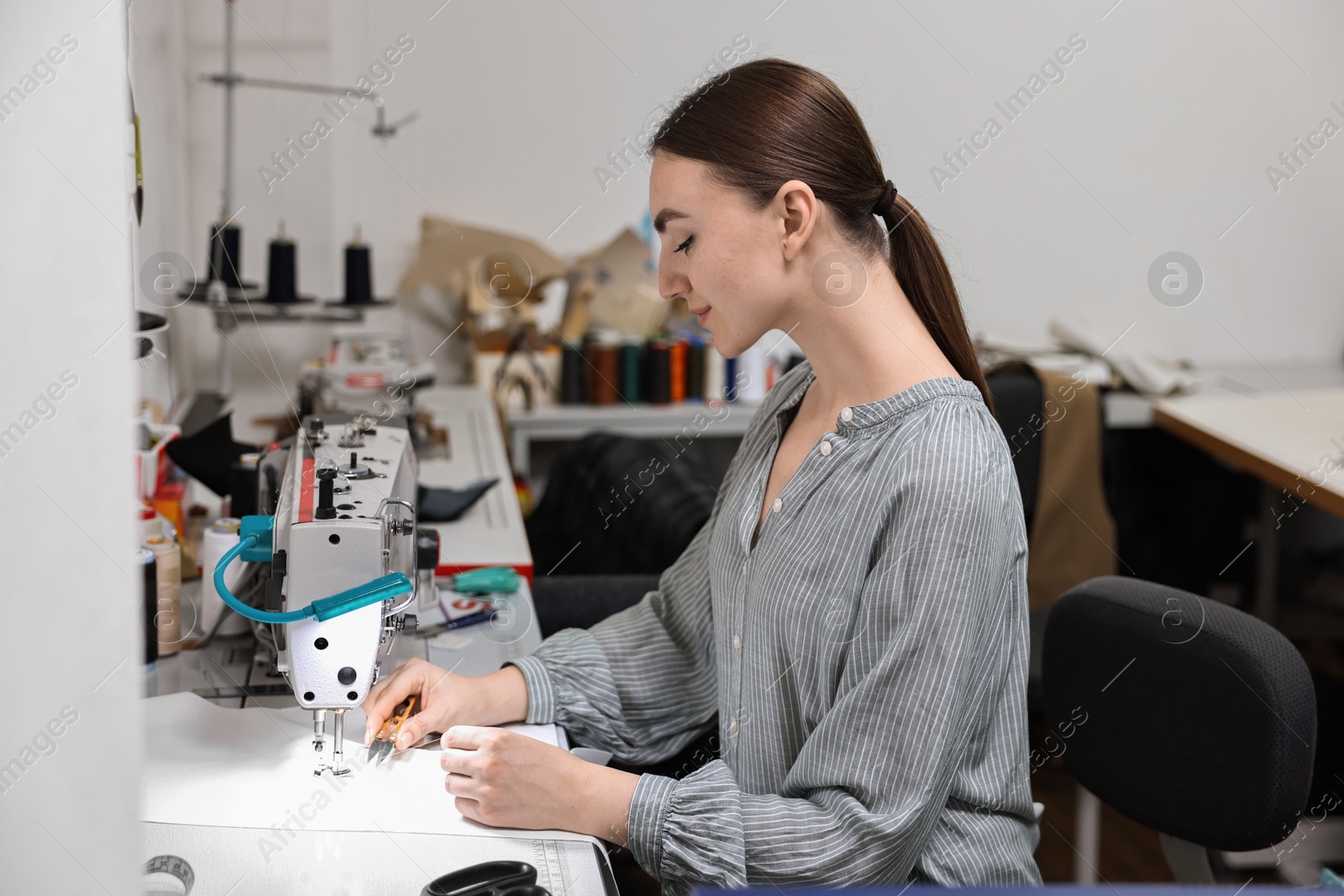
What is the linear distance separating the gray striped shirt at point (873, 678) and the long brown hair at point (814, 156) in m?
0.11

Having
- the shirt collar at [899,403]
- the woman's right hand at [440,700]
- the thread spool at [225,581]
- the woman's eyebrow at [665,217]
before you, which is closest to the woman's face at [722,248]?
the woman's eyebrow at [665,217]

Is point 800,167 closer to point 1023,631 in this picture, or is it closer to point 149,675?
point 1023,631

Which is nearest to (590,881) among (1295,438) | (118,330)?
(118,330)

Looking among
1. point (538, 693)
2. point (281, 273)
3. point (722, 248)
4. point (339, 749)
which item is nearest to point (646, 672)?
point (538, 693)

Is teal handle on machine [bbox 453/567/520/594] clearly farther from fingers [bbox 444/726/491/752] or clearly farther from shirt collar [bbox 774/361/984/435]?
shirt collar [bbox 774/361/984/435]

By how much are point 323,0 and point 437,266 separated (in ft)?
2.44

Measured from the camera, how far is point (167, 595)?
4.13ft

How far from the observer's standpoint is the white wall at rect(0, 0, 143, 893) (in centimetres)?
53

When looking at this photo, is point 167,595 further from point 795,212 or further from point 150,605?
point 795,212

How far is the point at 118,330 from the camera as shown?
1.75 ft

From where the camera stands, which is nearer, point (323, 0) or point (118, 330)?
point (118, 330)

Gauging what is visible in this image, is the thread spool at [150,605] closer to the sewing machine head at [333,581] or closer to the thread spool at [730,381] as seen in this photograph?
the sewing machine head at [333,581]

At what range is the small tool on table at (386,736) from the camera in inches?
38.8

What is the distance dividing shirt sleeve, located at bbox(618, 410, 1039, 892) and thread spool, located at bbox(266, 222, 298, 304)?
1.90m
